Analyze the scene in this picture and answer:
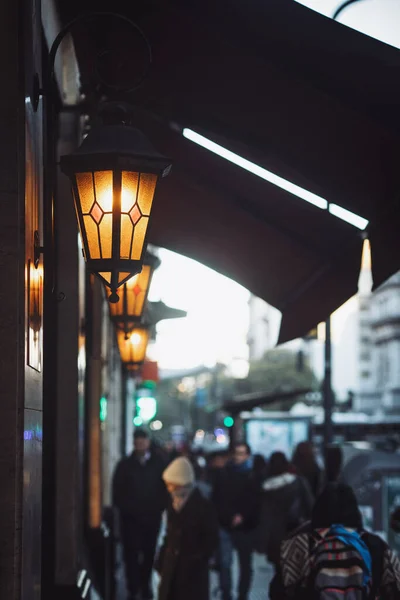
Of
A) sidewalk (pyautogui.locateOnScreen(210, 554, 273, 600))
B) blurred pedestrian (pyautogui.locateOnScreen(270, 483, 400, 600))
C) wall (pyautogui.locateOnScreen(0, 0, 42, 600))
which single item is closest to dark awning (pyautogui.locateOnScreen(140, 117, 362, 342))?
blurred pedestrian (pyautogui.locateOnScreen(270, 483, 400, 600))

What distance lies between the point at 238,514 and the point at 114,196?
8753 millimetres

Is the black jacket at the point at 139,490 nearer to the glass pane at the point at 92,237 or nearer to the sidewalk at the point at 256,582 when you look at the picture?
the sidewalk at the point at 256,582

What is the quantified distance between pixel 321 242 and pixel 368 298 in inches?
4347

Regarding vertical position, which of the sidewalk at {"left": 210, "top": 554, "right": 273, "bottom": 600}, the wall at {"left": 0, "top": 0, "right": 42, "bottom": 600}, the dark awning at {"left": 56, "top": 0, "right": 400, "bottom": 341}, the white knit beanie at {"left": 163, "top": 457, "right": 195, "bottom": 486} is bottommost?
the sidewalk at {"left": 210, "top": 554, "right": 273, "bottom": 600}

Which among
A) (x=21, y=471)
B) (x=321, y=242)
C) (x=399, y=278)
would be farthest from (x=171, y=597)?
(x=399, y=278)

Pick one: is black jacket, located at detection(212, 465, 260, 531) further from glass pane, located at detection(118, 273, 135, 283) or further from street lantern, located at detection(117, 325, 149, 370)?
glass pane, located at detection(118, 273, 135, 283)

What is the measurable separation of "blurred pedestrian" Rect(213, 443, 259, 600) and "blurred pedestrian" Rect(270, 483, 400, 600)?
21.4ft

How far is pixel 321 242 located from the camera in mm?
8398

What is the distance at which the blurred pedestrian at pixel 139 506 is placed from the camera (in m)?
14.0

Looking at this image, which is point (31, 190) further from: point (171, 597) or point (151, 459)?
point (151, 459)

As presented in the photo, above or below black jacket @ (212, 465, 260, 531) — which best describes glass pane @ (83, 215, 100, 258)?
above

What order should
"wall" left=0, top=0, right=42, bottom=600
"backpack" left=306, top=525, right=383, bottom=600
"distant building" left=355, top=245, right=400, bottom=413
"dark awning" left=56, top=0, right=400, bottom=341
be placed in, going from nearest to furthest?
1. "wall" left=0, top=0, right=42, bottom=600
2. "dark awning" left=56, top=0, right=400, bottom=341
3. "backpack" left=306, top=525, right=383, bottom=600
4. "distant building" left=355, top=245, right=400, bottom=413

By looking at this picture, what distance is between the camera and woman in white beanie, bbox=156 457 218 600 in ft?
Answer: 31.4

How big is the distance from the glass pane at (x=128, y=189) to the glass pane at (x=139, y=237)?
10cm
